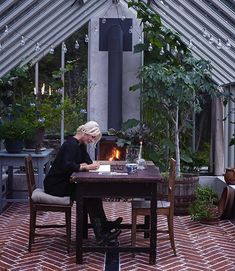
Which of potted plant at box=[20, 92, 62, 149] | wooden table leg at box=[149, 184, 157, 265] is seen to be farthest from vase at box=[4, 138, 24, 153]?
wooden table leg at box=[149, 184, 157, 265]

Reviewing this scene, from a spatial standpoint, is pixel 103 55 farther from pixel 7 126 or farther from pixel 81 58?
pixel 7 126

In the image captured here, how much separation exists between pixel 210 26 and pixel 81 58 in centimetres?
367

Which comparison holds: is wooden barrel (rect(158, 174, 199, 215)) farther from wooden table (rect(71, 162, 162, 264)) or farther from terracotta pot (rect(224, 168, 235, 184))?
wooden table (rect(71, 162, 162, 264))

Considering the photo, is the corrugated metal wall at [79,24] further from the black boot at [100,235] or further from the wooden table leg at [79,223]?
the black boot at [100,235]

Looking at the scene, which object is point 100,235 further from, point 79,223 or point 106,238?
point 79,223

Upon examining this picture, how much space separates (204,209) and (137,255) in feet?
6.03

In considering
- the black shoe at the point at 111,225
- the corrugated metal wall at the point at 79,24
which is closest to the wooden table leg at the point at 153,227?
the black shoe at the point at 111,225

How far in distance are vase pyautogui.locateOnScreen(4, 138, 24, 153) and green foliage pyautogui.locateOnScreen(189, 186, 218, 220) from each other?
2476mm

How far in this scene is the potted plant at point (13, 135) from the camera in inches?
307

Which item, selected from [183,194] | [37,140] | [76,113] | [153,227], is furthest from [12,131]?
[153,227]

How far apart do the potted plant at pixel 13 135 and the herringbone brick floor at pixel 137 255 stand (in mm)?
1051

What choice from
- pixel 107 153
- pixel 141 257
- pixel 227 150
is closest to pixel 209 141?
pixel 227 150

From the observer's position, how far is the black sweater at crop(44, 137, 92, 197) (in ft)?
18.3

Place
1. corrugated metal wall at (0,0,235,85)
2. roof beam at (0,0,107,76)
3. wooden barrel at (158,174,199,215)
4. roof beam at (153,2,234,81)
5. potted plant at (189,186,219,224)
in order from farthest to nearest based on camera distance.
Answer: roof beam at (0,0,107,76)
roof beam at (153,2,234,81)
wooden barrel at (158,174,199,215)
potted plant at (189,186,219,224)
corrugated metal wall at (0,0,235,85)
